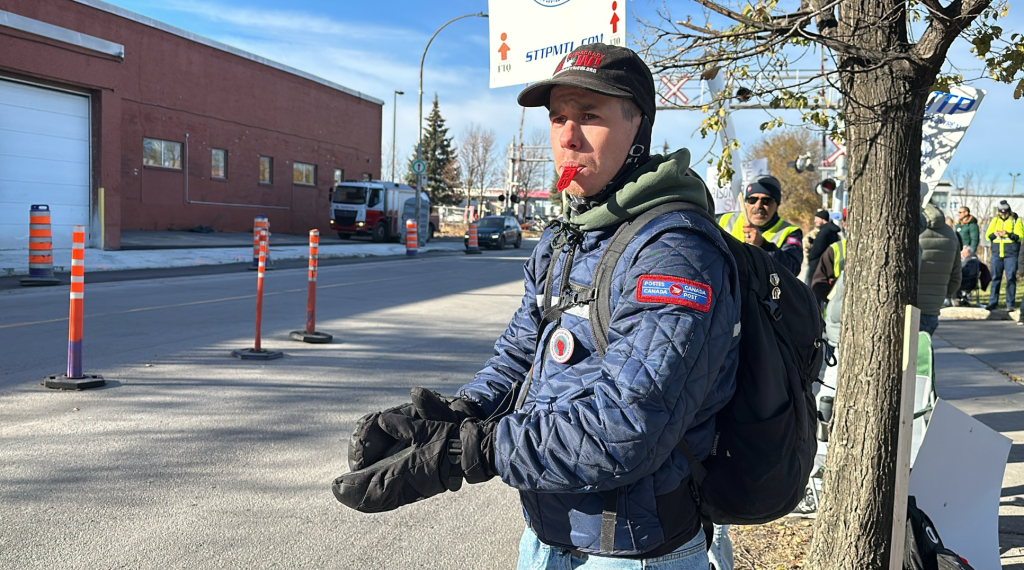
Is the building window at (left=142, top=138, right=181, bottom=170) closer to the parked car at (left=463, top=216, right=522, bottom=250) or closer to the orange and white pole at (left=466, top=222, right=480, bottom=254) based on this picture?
the orange and white pole at (left=466, top=222, right=480, bottom=254)

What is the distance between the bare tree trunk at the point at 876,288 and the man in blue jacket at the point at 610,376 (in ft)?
4.69

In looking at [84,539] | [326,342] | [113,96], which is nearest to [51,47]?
[113,96]

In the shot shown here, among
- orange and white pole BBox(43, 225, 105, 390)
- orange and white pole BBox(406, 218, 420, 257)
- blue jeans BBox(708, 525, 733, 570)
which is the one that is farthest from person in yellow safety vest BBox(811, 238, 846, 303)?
orange and white pole BBox(406, 218, 420, 257)

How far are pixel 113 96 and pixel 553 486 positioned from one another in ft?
74.8

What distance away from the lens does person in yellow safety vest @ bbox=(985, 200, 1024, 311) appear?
14.0 m

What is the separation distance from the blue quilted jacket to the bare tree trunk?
64.1 inches

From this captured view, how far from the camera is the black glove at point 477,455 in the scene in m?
1.68

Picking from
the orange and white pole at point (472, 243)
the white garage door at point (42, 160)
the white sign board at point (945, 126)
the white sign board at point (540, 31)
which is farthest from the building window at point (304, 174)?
the white sign board at point (945, 126)

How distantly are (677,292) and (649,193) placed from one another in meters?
0.31

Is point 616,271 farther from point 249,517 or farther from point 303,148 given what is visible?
point 303,148

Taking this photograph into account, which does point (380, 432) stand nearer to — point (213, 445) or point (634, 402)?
point (634, 402)

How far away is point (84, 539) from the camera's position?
3.70 meters

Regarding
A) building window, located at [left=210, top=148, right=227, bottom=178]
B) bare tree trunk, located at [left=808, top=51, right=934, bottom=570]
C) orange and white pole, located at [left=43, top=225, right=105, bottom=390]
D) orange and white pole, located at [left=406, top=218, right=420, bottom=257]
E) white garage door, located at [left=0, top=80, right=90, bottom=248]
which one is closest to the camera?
bare tree trunk, located at [left=808, top=51, right=934, bottom=570]

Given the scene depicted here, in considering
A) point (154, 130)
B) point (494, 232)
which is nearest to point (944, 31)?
point (154, 130)
